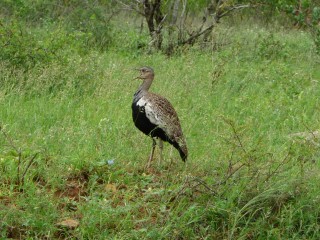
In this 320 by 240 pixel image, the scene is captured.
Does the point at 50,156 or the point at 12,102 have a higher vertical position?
the point at 50,156

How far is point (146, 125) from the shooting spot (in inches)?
248

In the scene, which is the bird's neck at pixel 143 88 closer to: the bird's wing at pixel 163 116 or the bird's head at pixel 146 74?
the bird's head at pixel 146 74

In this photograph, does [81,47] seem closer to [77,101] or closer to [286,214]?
[77,101]

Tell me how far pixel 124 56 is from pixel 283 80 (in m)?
3.05

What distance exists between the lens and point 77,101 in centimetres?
829

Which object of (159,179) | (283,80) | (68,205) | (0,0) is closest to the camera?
(68,205)

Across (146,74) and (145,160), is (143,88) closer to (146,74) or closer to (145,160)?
(146,74)

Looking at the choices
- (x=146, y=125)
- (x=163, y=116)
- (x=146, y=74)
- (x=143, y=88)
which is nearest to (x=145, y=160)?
(x=146, y=125)

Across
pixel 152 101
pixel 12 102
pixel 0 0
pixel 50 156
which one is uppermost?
pixel 152 101

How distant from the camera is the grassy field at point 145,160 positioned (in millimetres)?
4914

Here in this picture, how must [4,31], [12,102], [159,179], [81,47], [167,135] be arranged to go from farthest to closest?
[81,47] < [4,31] < [12,102] < [167,135] < [159,179]

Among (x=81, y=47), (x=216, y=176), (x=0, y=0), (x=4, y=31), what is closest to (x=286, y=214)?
(x=216, y=176)

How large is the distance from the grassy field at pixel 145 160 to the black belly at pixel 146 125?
0.21m

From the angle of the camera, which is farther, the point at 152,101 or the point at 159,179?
the point at 152,101
